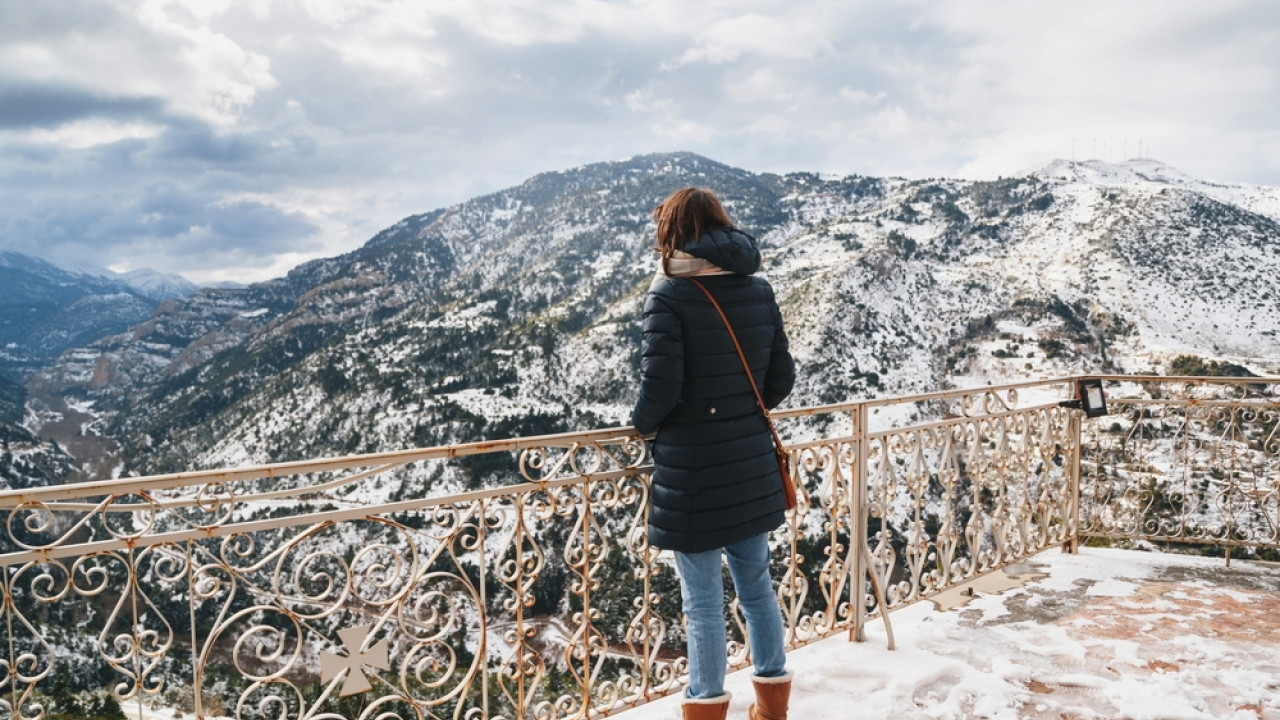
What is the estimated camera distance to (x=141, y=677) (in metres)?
2.07

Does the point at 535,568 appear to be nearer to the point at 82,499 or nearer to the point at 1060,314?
the point at 82,499

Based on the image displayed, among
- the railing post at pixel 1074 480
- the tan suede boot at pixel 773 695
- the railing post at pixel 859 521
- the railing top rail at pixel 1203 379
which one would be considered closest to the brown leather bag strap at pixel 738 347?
the tan suede boot at pixel 773 695

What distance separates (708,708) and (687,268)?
5.07 ft

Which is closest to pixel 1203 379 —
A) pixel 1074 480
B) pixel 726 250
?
pixel 1074 480

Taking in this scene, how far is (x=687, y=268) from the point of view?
226 centimetres

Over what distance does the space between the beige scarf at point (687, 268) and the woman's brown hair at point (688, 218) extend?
0.12 feet

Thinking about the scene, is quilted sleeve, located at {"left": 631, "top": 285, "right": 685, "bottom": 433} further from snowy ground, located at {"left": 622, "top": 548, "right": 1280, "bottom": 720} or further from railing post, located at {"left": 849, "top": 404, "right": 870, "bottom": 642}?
railing post, located at {"left": 849, "top": 404, "right": 870, "bottom": 642}

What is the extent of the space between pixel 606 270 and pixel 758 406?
126 meters

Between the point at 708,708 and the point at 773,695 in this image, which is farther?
the point at 773,695

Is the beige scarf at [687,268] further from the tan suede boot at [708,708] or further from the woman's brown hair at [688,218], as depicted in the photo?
the tan suede boot at [708,708]

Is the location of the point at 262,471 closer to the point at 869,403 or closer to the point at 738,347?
the point at 738,347

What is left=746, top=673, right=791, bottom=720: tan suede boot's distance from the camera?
256cm

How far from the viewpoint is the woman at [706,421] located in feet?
7.29

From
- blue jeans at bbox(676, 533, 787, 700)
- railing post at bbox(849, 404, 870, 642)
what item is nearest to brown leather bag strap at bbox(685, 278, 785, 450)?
blue jeans at bbox(676, 533, 787, 700)
